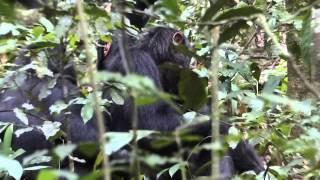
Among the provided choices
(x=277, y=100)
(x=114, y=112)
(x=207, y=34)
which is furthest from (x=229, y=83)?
(x=277, y=100)

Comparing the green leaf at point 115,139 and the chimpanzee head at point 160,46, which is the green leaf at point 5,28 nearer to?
the green leaf at point 115,139

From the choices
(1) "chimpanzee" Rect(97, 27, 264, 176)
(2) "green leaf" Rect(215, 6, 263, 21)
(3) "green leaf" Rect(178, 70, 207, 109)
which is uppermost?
(2) "green leaf" Rect(215, 6, 263, 21)

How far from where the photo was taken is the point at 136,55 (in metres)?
3.08

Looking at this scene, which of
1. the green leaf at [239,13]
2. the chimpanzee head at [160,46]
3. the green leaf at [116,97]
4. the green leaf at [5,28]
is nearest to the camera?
the green leaf at [239,13]

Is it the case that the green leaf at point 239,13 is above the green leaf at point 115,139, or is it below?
above

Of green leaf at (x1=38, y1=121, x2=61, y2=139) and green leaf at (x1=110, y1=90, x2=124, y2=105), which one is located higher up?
green leaf at (x1=110, y1=90, x2=124, y2=105)

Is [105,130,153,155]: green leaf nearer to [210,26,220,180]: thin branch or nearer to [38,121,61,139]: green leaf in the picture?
[210,26,220,180]: thin branch

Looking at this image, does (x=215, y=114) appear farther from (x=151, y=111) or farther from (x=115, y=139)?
(x=151, y=111)

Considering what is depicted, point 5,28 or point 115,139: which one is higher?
point 5,28

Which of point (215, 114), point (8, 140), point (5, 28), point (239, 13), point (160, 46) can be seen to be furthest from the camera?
point (160, 46)

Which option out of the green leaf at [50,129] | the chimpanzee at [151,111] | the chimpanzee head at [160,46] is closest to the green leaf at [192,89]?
the green leaf at [50,129]

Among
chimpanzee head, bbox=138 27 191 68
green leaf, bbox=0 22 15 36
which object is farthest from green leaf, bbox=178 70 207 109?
chimpanzee head, bbox=138 27 191 68

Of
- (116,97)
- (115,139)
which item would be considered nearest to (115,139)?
(115,139)

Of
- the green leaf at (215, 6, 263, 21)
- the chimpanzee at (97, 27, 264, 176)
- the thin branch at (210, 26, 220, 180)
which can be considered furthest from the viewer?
the chimpanzee at (97, 27, 264, 176)
